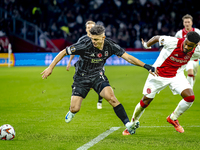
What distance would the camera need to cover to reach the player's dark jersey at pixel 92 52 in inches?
212

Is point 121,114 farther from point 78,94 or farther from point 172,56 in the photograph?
point 172,56

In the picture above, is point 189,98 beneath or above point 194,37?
beneath

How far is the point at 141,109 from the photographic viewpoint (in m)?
5.89

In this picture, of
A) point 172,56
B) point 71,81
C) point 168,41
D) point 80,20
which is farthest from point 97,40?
point 80,20

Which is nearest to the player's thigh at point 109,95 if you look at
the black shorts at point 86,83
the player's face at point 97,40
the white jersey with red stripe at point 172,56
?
the black shorts at point 86,83

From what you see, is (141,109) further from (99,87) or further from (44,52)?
(44,52)

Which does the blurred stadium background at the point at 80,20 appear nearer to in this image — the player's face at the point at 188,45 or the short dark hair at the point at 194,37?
the player's face at the point at 188,45

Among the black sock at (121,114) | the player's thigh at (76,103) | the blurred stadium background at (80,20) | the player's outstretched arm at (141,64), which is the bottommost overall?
the black sock at (121,114)

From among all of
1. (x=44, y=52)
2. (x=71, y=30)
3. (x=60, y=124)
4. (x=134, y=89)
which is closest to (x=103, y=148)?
(x=60, y=124)

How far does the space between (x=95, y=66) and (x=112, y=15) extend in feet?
70.5

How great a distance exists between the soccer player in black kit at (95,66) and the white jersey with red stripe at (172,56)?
30.0 inches

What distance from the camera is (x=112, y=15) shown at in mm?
26688

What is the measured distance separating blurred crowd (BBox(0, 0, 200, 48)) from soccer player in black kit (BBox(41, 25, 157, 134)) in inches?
768

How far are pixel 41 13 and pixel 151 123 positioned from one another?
21930 mm
